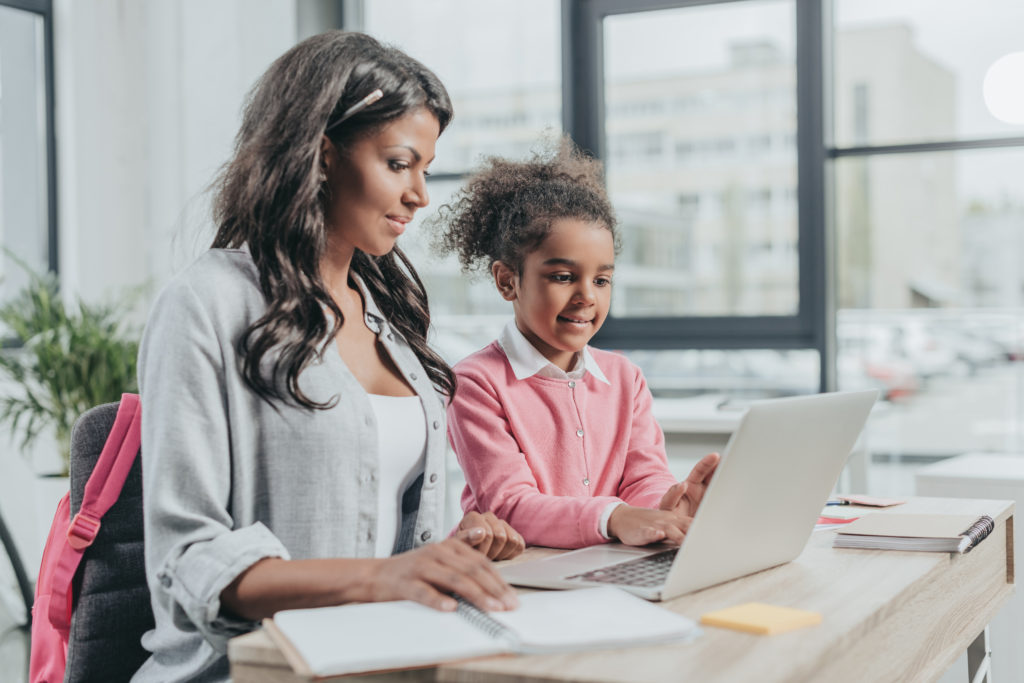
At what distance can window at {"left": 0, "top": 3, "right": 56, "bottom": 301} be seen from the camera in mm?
3799

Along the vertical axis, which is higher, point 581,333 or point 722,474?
point 581,333

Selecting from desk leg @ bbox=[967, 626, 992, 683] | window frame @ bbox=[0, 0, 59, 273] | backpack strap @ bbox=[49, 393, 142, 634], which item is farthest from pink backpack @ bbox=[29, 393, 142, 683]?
window frame @ bbox=[0, 0, 59, 273]

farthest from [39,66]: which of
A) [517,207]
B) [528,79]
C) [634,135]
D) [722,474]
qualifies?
[722,474]

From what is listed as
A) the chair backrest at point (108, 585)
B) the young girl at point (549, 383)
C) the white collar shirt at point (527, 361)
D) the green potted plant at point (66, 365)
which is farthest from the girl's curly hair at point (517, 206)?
the green potted plant at point (66, 365)

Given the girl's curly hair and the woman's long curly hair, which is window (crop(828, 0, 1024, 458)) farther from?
the woman's long curly hair

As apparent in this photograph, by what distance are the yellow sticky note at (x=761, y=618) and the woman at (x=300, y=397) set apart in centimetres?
19

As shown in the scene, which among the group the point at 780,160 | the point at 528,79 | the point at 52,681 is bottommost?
the point at 52,681

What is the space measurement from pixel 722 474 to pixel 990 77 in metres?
2.90

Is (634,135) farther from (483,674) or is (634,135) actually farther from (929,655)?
(483,674)

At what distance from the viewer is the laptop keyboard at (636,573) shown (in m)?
1.02

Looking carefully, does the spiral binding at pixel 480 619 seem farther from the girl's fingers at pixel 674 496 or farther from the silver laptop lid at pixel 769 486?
the girl's fingers at pixel 674 496

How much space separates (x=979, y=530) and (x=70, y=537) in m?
1.07

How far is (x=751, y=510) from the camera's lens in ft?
3.35

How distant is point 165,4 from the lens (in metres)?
3.79
